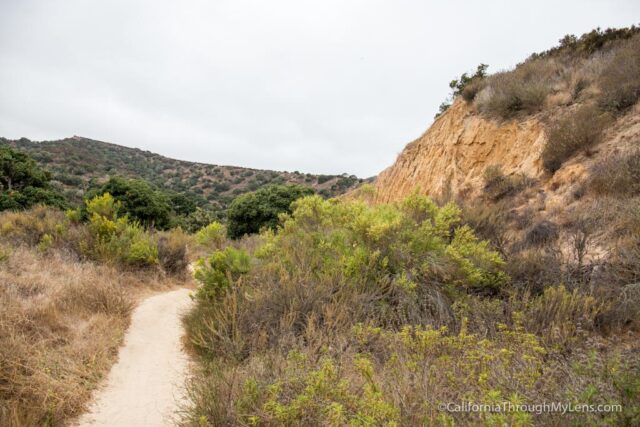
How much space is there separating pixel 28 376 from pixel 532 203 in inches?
404

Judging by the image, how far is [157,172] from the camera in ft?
162

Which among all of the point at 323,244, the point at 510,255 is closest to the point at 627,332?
the point at 510,255

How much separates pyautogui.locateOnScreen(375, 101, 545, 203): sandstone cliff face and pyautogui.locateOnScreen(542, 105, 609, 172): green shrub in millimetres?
460

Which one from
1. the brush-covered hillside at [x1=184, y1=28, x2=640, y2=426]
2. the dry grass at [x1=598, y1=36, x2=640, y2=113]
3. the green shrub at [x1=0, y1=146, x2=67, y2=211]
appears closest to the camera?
the brush-covered hillside at [x1=184, y1=28, x2=640, y2=426]

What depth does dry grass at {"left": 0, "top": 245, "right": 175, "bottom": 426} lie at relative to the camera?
3594mm

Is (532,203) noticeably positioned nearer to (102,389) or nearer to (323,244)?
(323,244)

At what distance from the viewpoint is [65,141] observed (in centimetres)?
4938

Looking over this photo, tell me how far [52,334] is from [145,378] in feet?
4.58

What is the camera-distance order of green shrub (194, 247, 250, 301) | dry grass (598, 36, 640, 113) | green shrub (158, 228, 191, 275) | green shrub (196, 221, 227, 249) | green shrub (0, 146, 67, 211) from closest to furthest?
green shrub (194, 247, 250, 301) < green shrub (196, 221, 227, 249) < dry grass (598, 36, 640, 113) < green shrub (158, 228, 191, 275) < green shrub (0, 146, 67, 211)

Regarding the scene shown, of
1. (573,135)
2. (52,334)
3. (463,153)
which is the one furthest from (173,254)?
(573,135)

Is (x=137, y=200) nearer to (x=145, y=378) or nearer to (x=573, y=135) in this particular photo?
(x=145, y=378)

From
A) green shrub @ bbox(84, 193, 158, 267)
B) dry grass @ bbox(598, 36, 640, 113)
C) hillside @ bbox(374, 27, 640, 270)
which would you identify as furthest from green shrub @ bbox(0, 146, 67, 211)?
dry grass @ bbox(598, 36, 640, 113)

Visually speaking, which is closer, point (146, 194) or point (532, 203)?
point (532, 203)

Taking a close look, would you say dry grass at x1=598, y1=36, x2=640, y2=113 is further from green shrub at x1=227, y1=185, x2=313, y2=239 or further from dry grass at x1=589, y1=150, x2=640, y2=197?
green shrub at x1=227, y1=185, x2=313, y2=239
